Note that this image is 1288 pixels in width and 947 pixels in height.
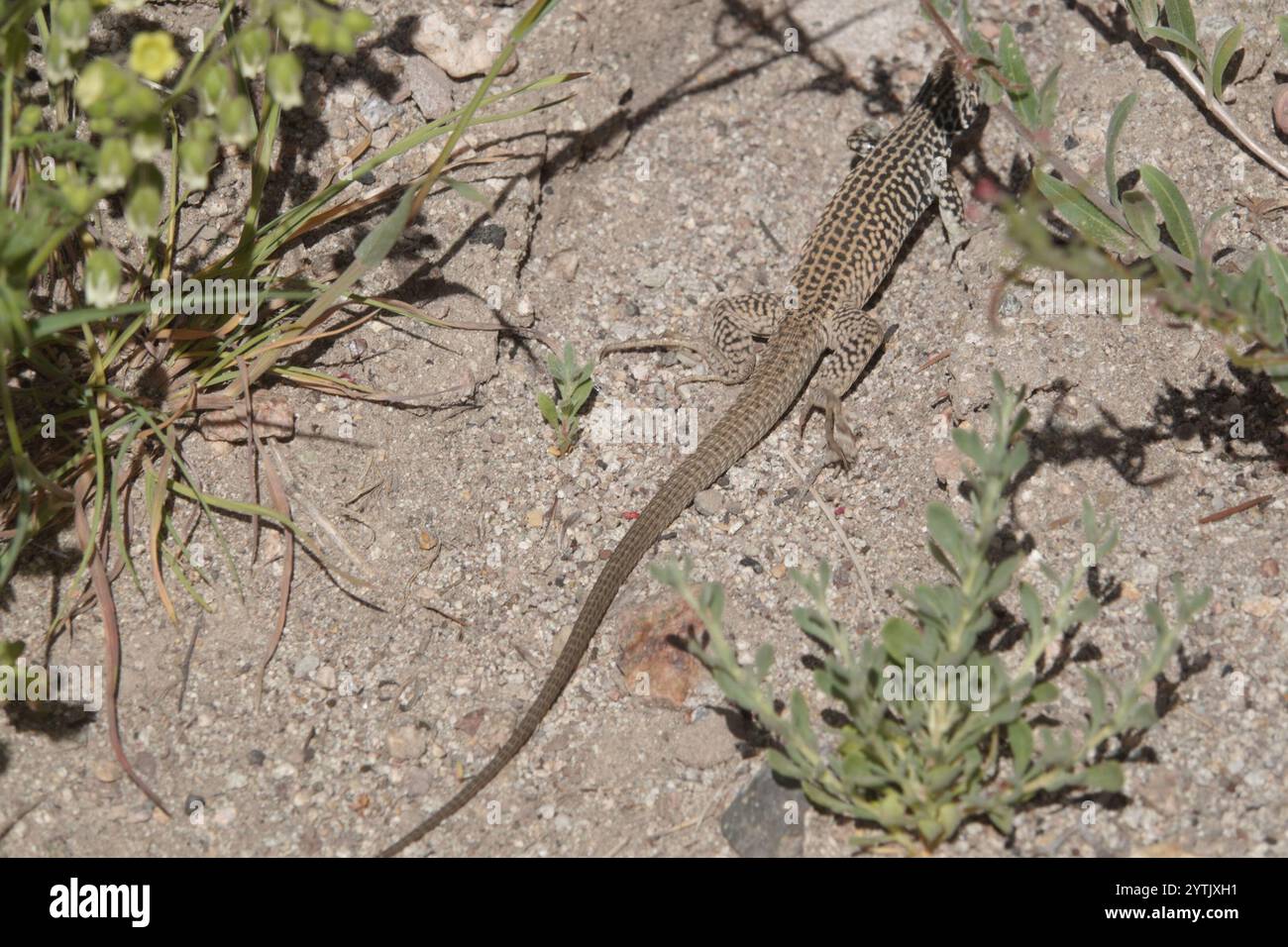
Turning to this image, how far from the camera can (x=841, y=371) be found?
15.0ft

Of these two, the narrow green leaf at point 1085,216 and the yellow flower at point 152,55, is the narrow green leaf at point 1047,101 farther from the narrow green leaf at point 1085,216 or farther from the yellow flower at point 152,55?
the yellow flower at point 152,55

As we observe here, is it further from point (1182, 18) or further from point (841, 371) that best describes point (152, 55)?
point (1182, 18)

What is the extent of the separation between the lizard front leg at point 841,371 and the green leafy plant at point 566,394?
945 millimetres

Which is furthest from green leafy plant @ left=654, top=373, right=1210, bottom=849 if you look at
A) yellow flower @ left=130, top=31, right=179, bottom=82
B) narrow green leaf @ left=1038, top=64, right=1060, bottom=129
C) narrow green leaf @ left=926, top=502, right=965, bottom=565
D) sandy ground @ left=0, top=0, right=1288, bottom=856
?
yellow flower @ left=130, top=31, right=179, bottom=82

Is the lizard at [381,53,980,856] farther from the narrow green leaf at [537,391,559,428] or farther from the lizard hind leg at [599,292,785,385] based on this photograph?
the narrow green leaf at [537,391,559,428]

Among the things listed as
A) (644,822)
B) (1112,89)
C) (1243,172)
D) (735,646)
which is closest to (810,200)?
(1112,89)

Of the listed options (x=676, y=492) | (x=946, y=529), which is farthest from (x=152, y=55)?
(x=946, y=529)

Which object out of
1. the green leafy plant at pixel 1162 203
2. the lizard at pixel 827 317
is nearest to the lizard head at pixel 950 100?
the lizard at pixel 827 317

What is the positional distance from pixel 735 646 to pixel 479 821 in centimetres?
107

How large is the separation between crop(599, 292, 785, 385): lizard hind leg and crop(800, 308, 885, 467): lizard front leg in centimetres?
27

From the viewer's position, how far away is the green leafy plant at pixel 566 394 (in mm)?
4305

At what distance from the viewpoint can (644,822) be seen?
11.8 feet

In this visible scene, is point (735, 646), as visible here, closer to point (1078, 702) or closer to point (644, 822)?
point (644, 822)

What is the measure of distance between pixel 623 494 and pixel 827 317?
118 cm
